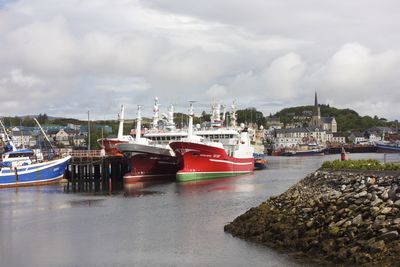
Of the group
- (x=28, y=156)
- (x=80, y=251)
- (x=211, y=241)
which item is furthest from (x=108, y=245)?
(x=28, y=156)

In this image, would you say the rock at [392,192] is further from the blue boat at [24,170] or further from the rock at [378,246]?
the blue boat at [24,170]

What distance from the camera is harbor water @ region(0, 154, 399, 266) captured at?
2392 cm

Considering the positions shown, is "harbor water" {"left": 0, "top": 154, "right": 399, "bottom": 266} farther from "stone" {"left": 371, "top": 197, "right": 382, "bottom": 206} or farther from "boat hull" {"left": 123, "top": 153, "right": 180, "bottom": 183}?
"boat hull" {"left": 123, "top": 153, "right": 180, "bottom": 183}

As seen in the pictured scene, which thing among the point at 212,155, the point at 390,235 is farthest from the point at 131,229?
the point at 212,155

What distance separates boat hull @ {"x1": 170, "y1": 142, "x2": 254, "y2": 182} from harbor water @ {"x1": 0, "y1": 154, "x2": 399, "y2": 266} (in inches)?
381

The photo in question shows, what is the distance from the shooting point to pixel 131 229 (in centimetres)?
3098

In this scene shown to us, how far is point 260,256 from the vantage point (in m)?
23.0

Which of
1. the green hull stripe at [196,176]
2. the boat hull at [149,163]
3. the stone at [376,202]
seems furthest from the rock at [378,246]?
the boat hull at [149,163]

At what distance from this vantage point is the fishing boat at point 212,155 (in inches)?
2425

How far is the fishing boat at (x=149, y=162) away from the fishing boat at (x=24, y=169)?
7567mm

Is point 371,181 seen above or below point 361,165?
below

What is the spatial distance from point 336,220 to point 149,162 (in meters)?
45.5

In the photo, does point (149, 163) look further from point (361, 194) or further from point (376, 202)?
point (376, 202)

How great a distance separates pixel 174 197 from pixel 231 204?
7210mm
